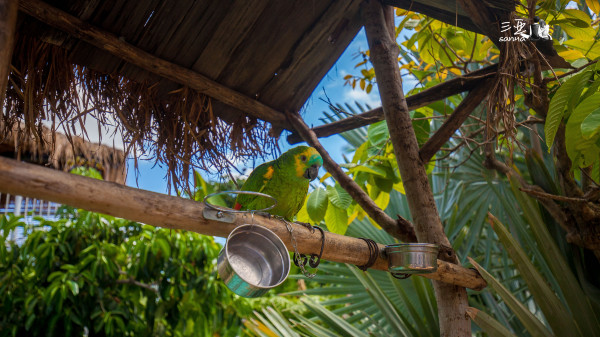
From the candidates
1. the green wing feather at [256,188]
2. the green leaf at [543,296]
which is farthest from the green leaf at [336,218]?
the green leaf at [543,296]

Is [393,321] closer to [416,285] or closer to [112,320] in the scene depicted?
[416,285]

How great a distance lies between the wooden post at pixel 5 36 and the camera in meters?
0.93

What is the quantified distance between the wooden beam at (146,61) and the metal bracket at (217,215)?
80 centimetres

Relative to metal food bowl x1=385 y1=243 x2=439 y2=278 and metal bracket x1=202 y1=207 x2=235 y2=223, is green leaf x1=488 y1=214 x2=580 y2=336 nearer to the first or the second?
metal food bowl x1=385 y1=243 x2=439 y2=278

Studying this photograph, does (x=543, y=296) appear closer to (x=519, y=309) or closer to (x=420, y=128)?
(x=519, y=309)

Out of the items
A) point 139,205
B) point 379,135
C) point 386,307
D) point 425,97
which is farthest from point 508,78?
point 139,205

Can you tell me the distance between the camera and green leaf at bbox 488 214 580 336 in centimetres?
141

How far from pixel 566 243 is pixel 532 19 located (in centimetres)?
98

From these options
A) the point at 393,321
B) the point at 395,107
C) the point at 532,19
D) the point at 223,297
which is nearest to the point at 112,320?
the point at 223,297

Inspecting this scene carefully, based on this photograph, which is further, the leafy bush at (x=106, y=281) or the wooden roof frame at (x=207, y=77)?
the leafy bush at (x=106, y=281)

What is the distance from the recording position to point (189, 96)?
1.79 meters

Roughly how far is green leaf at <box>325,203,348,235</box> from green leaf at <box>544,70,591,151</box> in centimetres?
90

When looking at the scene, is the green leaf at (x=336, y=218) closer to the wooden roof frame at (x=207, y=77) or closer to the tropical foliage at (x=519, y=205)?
the tropical foliage at (x=519, y=205)

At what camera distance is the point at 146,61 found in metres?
1.58
